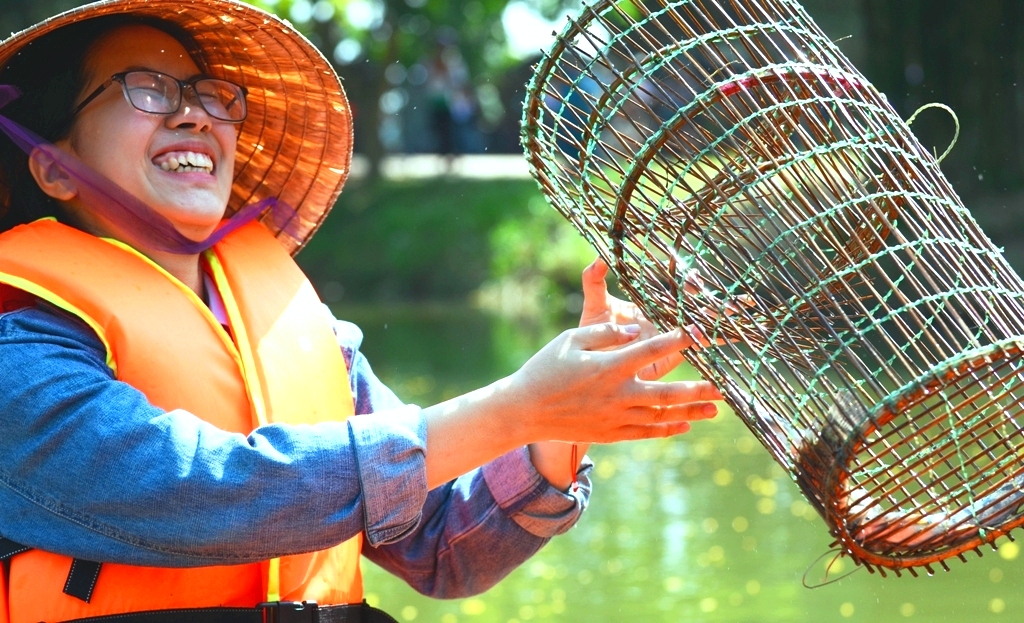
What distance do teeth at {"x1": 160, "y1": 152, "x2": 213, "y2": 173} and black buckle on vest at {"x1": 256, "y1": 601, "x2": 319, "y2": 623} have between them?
0.67 meters

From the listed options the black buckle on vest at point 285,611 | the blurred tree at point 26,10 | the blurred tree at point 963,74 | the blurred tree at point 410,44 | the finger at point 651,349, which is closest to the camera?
the finger at point 651,349

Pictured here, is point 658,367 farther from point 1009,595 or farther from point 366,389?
point 1009,595

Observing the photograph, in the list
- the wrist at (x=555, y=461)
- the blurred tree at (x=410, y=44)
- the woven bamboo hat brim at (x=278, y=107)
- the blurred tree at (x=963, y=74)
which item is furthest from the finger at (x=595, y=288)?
the blurred tree at (x=410, y=44)

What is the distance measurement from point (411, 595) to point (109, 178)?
268cm

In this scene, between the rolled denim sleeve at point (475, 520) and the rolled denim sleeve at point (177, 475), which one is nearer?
the rolled denim sleeve at point (177, 475)

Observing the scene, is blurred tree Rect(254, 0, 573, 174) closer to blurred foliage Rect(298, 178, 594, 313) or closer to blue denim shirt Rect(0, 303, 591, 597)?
blurred foliage Rect(298, 178, 594, 313)

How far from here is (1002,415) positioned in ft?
5.71

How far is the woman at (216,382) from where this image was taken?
5.65 feet

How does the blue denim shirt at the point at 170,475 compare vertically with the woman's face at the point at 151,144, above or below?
below

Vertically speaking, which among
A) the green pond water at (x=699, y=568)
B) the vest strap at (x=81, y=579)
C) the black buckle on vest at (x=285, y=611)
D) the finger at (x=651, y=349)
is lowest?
the green pond water at (x=699, y=568)

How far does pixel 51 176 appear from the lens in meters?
2.06


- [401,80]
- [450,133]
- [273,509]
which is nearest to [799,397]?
[273,509]

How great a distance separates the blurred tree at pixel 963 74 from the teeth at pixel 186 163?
12054 mm

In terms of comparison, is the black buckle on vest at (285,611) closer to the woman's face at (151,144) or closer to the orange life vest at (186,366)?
the orange life vest at (186,366)
